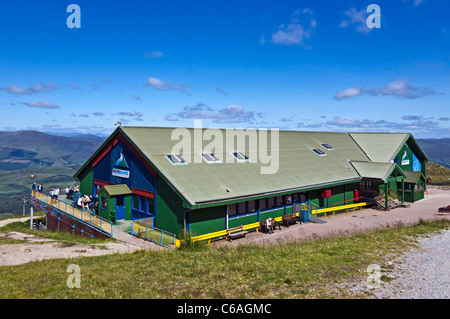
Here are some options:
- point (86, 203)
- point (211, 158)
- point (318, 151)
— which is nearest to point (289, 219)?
point (211, 158)

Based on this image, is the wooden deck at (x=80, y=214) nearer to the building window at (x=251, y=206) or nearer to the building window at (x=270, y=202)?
the building window at (x=251, y=206)

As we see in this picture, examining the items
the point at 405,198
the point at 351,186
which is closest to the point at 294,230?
the point at 351,186

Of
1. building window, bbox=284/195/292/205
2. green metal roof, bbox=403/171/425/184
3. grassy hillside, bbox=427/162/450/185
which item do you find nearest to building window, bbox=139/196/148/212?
building window, bbox=284/195/292/205

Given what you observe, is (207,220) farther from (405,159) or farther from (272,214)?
(405,159)

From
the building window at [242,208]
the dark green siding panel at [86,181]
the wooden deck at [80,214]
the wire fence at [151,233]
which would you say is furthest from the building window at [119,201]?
the building window at [242,208]

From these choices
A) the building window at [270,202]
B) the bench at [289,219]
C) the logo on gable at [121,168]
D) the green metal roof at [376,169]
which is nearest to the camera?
the bench at [289,219]
